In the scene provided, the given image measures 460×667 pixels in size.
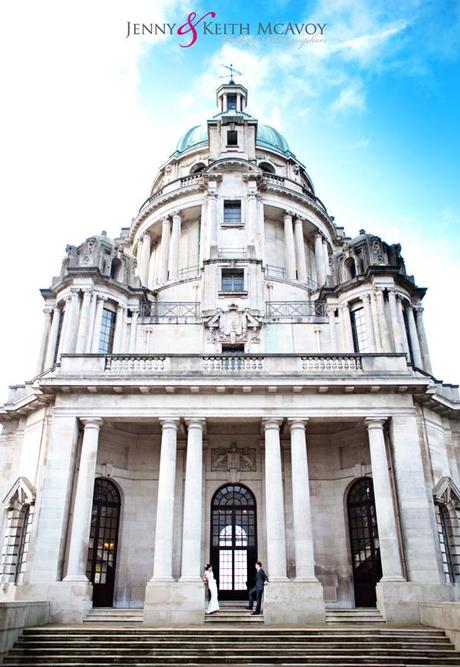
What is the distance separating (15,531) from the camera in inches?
904

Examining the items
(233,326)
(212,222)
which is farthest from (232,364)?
(212,222)

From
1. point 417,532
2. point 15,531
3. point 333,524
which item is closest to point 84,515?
point 15,531

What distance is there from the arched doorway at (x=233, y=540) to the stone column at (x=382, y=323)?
9.48m

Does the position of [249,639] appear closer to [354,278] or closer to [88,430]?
[88,430]

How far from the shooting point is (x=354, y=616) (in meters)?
18.7

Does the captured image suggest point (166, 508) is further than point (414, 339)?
No

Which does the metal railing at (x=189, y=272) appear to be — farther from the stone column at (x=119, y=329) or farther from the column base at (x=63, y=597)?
the column base at (x=63, y=597)

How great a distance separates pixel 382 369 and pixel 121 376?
10634 millimetres

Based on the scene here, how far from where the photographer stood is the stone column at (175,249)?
114ft

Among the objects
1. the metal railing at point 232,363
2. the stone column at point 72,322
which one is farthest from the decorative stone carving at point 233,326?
the stone column at point 72,322

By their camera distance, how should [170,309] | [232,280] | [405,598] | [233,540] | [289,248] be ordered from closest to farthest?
[405,598]
[233,540]
[232,280]
[170,309]
[289,248]

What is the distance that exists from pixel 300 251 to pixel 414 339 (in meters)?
11.0

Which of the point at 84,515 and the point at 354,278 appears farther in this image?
the point at 354,278

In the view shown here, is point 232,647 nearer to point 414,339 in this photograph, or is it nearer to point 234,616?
point 234,616
